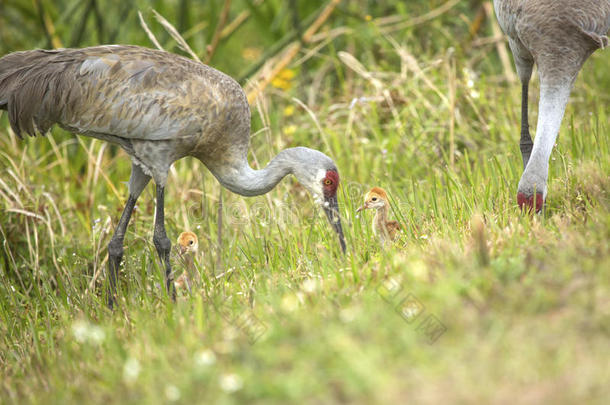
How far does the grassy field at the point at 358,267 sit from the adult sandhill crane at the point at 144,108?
365 mm

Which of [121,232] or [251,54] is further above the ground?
[251,54]

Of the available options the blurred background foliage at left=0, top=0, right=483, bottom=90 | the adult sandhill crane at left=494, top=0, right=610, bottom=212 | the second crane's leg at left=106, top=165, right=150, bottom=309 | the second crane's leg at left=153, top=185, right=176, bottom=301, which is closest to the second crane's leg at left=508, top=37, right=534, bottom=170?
the adult sandhill crane at left=494, top=0, right=610, bottom=212

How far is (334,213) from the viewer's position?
4.85 metres

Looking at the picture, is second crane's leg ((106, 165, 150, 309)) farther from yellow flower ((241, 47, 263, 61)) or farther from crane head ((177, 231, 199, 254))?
yellow flower ((241, 47, 263, 61))

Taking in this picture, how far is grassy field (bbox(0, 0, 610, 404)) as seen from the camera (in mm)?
2623

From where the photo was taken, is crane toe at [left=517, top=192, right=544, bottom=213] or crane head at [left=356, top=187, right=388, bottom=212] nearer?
crane toe at [left=517, top=192, right=544, bottom=213]

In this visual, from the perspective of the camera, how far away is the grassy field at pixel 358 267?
262cm

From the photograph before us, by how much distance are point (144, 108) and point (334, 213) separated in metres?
Answer: 1.43

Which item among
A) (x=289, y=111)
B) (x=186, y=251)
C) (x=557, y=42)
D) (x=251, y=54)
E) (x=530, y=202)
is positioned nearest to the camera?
(x=530, y=202)

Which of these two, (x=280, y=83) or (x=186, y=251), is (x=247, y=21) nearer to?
(x=280, y=83)

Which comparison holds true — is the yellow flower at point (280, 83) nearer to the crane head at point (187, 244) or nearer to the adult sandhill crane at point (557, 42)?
the crane head at point (187, 244)

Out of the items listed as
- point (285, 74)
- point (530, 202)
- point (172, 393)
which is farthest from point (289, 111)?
point (172, 393)

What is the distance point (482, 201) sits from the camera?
4.54m

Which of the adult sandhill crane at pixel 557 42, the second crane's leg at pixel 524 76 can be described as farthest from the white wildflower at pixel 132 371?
the second crane's leg at pixel 524 76
